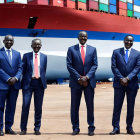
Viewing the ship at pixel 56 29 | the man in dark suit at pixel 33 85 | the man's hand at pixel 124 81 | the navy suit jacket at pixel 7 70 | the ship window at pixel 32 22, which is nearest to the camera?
the man's hand at pixel 124 81

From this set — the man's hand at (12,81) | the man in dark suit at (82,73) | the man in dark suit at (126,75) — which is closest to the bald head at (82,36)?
the man in dark suit at (82,73)

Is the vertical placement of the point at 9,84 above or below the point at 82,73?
below

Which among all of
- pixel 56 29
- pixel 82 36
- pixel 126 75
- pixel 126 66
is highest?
pixel 56 29

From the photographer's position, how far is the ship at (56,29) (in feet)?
61.0

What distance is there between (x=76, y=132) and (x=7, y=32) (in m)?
14.5

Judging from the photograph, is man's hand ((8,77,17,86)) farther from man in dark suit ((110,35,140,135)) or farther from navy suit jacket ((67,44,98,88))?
man in dark suit ((110,35,140,135))

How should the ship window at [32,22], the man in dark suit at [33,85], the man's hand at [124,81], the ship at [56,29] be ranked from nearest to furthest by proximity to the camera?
the man's hand at [124,81], the man in dark suit at [33,85], the ship at [56,29], the ship window at [32,22]

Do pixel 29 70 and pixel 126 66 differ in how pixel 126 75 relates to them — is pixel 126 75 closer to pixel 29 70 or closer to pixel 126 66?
pixel 126 66

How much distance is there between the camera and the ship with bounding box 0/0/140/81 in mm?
18578

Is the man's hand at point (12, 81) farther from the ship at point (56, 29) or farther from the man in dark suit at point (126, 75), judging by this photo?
the ship at point (56, 29)

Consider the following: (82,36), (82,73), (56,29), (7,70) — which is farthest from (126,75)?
(56,29)

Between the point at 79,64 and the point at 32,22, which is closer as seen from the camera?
the point at 79,64

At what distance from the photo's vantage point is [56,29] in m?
19.5
